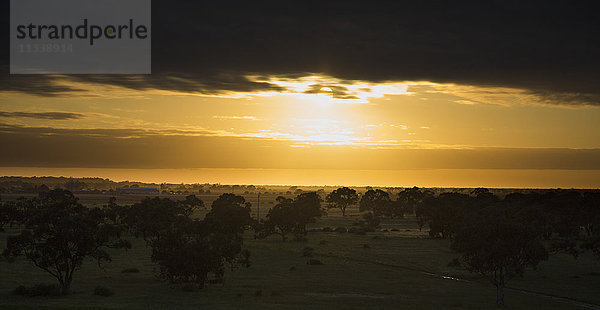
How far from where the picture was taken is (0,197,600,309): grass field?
5941 cm

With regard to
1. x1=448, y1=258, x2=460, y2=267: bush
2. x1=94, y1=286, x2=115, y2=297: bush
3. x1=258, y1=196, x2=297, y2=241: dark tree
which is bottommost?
x1=448, y1=258, x2=460, y2=267: bush

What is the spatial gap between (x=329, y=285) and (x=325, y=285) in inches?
18.5

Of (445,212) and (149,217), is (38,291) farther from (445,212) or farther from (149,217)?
(445,212)

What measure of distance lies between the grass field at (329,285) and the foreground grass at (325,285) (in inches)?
4.0

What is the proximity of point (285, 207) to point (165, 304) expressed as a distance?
82.7 meters

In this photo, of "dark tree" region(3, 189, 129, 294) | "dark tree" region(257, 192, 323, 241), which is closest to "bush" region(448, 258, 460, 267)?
"dark tree" region(257, 192, 323, 241)

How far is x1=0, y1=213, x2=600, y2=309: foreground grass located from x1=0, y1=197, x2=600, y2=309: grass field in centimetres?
10

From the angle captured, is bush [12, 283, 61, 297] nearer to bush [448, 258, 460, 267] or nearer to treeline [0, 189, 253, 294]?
treeline [0, 189, 253, 294]

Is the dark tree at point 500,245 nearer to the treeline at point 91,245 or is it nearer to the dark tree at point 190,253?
the dark tree at point 190,253

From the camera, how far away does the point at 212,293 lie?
66.6m

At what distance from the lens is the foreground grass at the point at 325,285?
195ft

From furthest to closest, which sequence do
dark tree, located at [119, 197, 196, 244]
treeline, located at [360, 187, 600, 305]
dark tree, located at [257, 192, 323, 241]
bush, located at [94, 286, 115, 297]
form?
dark tree, located at [257, 192, 323, 241], dark tree, located at [119, 197, 196, 244], treeline, located at [360, 187, 600, 305], bush, located at [94, 286, 115, 297]

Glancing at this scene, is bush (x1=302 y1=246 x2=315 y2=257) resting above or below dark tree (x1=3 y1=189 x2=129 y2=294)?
below

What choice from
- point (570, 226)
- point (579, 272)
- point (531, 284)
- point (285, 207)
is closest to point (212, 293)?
point (531, 284)
